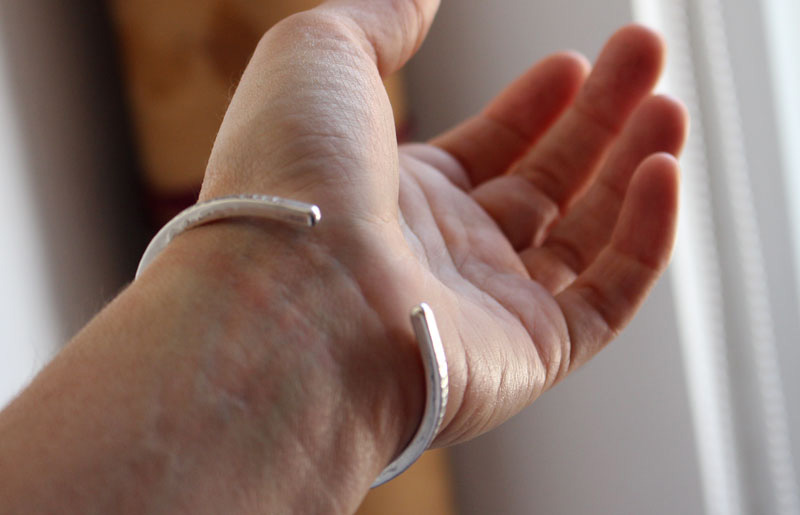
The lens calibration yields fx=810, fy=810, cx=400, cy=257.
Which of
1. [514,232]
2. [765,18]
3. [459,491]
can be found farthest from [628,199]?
[459,491]

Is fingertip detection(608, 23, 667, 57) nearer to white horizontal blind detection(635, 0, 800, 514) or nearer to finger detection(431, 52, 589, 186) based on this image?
finger detection(431, 52, 589, 186)

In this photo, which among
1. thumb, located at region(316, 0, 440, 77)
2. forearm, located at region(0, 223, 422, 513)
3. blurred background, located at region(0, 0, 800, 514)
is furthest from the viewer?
blurred background, located at region(0, 0, 800, 514)

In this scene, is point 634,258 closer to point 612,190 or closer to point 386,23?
point 612,190

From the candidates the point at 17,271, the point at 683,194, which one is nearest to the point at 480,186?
the point at 683,194

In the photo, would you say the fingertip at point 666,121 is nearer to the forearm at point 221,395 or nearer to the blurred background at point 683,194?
the blurred background at point 683,194

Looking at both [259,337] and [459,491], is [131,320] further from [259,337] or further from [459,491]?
[459,491]

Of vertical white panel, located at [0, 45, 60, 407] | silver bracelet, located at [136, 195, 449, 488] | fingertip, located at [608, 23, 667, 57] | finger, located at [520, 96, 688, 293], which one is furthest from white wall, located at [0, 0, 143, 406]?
fingertip, located at [608, 23, 667, 57]

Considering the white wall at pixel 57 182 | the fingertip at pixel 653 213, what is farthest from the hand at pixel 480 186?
the white wall at pixel 57 182
